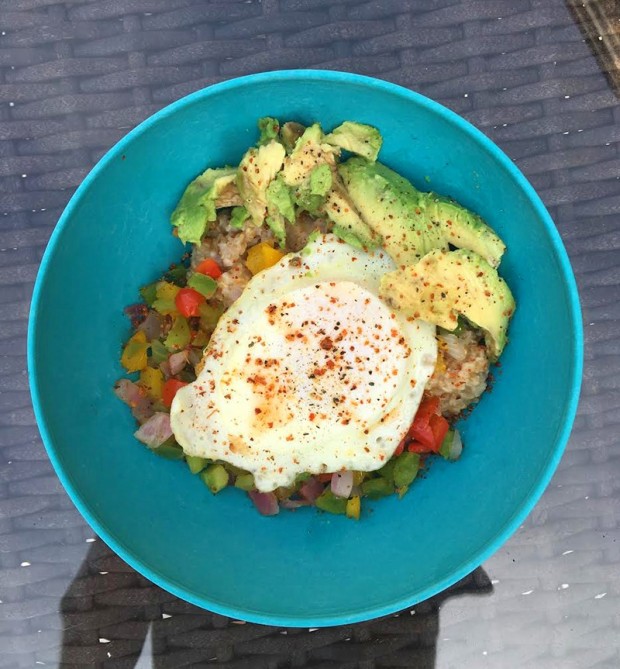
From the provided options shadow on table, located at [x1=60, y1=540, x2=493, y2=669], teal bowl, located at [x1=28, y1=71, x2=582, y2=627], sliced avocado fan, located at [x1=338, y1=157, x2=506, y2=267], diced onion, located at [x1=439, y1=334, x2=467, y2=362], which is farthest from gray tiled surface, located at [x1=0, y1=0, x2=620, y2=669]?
diced onion, located at [x1=439, y1=334, x2=467, y2=362]

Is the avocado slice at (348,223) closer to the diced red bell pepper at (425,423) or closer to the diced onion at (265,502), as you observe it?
the diced red bell pepper at (425,423)

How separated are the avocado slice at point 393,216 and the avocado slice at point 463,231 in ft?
0.08

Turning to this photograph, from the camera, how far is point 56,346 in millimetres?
2004

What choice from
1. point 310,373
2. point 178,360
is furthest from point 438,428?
point 178,360

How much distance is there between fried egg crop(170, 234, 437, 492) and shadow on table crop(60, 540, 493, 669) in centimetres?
56

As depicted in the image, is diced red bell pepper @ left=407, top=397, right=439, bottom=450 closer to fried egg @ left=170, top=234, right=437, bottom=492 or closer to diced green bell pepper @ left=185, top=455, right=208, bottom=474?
fried egg @ left=170, top=234, right=437, bottom=492

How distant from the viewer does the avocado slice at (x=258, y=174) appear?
1935 millimetres

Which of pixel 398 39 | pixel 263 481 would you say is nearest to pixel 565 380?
pixel 263 481

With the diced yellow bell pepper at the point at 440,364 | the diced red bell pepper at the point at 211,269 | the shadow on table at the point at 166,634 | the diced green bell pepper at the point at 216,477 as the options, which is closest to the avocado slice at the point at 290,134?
the diced red bell pepper at the point at 211,269

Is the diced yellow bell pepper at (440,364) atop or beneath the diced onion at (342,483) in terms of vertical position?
atop

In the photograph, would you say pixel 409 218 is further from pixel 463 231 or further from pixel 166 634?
pixel 166 634

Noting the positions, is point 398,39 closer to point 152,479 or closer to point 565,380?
point 565,380

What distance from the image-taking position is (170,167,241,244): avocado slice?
6.46ft

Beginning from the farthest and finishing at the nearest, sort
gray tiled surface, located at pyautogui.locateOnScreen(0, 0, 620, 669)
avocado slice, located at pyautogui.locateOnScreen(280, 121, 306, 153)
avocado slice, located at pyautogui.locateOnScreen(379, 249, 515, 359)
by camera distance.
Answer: gray tiled surface, located at pyautogui.locateOnScreen(0, 0, 620, 669), avocado slice, located at pyautogui.locateOnScreen(280, 121, 306, 153), avocado slice, located at pyautogui.locateOnScreen(379, 249, 515, 359)
